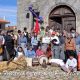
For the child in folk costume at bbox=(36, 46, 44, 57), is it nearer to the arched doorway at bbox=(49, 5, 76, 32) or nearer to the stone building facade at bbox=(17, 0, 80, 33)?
the stone building facade at bbox=(17, 0, 80, 33)

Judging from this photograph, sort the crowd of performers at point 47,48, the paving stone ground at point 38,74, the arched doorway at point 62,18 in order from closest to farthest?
the paving stone ground at point 38,74 → the crowd of performers at point 47,48 → the arched doorway at point 62,18

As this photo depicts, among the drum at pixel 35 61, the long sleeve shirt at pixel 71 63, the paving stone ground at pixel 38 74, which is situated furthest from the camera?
the drum at pixel 35 61

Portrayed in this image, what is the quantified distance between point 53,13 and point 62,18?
35.9 inches

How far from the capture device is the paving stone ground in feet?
53.8

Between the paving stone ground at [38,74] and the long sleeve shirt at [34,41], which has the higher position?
the long sleeve shirt at [34,41]

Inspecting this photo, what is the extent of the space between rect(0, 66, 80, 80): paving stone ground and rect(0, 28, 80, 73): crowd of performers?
0.55 m

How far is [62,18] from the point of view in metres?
26.3

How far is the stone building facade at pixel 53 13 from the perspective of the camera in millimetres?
25781

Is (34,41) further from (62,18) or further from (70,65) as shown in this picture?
(62,18)

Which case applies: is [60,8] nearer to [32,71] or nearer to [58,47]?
[58,47]

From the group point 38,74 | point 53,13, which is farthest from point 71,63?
point 53,13

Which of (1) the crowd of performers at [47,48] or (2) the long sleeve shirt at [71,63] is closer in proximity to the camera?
(2) the long sleeve shirt at [71,63]

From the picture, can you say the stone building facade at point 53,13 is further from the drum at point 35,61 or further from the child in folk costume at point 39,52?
the drum at point 35,61

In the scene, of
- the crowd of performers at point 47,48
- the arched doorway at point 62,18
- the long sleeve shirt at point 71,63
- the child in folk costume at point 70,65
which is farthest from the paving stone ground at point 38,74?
the arched doorway at point 62,18
